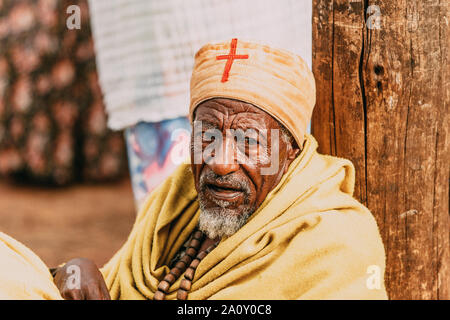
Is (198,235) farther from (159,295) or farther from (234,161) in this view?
(234,161)

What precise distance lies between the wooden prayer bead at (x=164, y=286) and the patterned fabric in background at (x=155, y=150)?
69.1 inches

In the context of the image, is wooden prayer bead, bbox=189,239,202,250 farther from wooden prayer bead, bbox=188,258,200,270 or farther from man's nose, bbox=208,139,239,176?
man's nose, bbox=208,139,239,176

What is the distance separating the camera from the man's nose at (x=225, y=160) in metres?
2.56

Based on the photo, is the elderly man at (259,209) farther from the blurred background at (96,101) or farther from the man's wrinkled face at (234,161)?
the blurred background at (96,101)

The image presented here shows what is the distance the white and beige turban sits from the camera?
258cm

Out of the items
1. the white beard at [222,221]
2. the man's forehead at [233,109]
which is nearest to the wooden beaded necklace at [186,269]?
the white beard at [222,221]

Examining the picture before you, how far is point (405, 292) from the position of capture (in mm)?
2898

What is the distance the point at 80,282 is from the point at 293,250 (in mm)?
1036

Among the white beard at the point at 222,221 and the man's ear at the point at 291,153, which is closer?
the white beard at the point at 222,221

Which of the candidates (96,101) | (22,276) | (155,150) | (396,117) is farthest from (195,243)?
(96,101)

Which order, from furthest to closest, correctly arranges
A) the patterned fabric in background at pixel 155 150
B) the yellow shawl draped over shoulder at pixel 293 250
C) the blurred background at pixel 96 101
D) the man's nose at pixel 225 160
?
the patterned fabric in background at pixel 155 150 → the blurred background at pixel 96 101 → the man's nose at pixel 225 160 → the yellow shawl draped over shoulder at pixel 293 250

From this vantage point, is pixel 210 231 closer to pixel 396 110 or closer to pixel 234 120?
pixel 234 120

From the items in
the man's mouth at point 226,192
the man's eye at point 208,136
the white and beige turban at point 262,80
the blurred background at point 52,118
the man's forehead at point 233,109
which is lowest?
the blurred background at point 52,118

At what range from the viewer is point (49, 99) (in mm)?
8586
